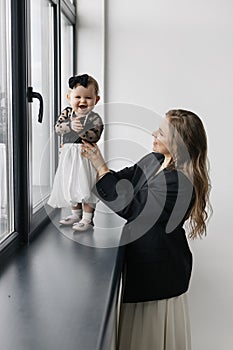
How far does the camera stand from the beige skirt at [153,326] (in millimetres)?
1472

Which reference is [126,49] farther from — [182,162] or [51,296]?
[51,296]

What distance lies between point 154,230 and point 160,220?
1.6 inches

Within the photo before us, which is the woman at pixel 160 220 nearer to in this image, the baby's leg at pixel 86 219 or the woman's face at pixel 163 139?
the woman's face at pixel 163 139

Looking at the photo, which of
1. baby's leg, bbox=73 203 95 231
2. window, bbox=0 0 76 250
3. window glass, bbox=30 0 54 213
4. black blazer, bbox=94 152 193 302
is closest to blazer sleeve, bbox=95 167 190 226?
black blazer, bbox=94 152 193 302

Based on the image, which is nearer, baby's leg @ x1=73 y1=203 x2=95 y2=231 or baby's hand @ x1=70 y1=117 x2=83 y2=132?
baby's hand @ x1=70 y1=117 x2=83 y2=132

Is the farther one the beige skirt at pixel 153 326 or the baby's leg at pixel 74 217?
the baby's leg at pixel 74 217

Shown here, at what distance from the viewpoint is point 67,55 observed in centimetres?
226

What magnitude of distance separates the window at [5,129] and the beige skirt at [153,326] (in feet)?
1.45

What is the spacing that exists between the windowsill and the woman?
0.10 meters

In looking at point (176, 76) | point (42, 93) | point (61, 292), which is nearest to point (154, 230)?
point (61, 292)

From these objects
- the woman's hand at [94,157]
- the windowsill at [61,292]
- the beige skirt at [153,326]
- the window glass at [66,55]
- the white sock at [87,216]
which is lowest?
the beige skirt at [153,326]

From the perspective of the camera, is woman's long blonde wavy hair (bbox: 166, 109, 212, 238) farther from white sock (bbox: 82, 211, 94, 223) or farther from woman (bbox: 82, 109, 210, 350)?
white sock (bbox: 82, 211, 94, 223)

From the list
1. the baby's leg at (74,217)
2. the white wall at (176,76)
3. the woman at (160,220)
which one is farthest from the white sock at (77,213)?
the white wall at (176,76)

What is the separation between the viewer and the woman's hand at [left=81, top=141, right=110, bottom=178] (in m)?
1.47
